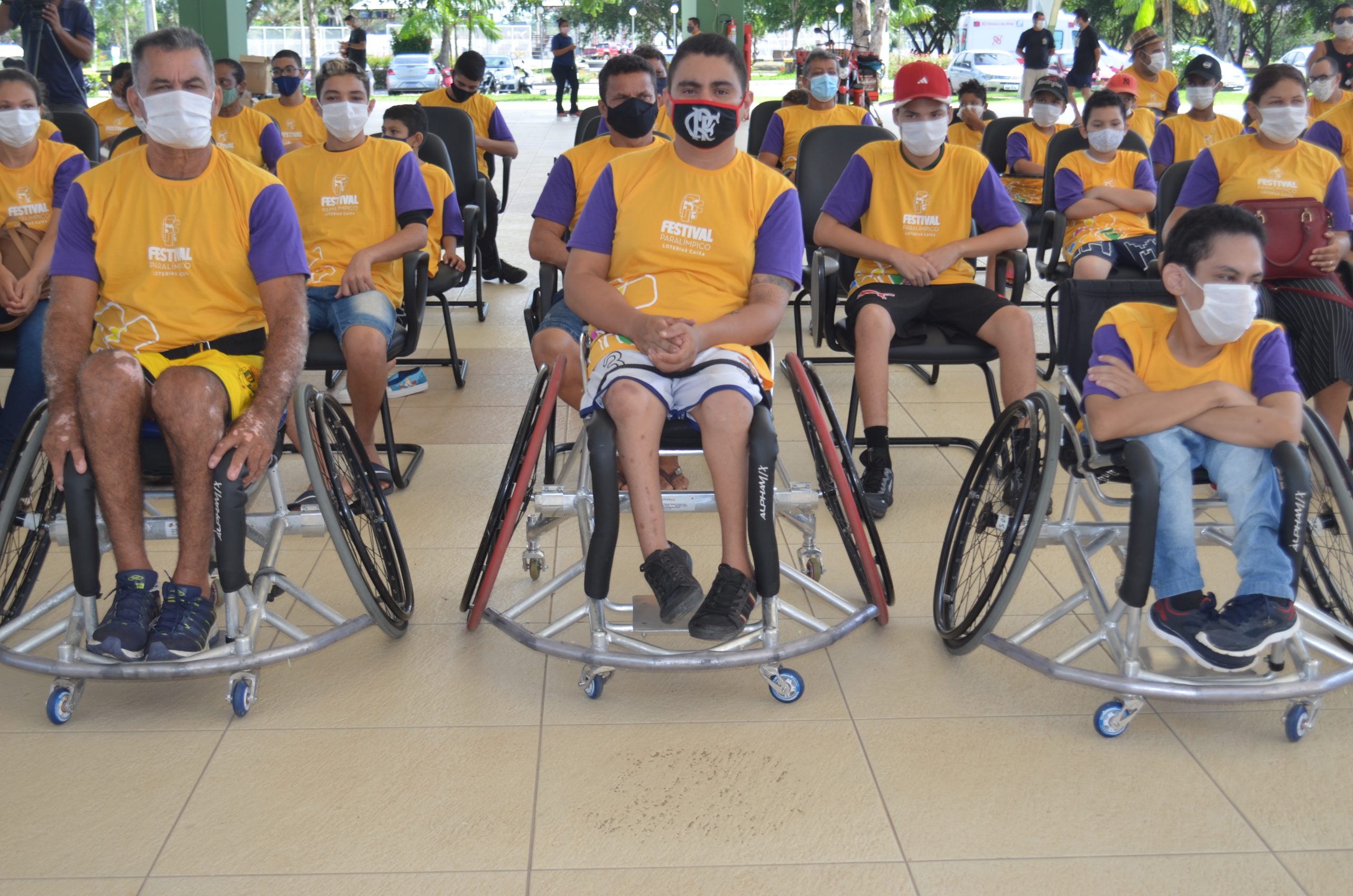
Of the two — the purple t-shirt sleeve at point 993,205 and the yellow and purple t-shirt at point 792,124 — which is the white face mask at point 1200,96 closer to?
the yellow and purple t-shirt at point 792,124

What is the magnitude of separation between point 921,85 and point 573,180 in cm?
107

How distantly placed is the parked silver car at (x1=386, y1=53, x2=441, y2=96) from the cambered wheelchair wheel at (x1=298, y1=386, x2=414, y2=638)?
22231 millimetres

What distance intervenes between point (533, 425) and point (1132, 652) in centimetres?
122

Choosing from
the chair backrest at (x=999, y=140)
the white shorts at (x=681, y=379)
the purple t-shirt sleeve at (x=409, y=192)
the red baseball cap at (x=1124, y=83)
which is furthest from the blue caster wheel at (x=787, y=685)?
the red baseball cap at (x=1124, y=83)

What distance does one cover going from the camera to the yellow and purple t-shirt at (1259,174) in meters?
3.75

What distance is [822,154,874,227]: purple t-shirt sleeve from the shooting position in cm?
358

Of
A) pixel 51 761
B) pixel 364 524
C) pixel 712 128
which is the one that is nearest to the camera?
pixel 51 761

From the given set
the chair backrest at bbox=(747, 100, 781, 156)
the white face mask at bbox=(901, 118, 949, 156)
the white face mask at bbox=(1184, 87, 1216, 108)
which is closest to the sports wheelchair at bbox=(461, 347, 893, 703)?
the white face mask at bbox=(901, 118, 949, 156)

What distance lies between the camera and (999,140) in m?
5.93

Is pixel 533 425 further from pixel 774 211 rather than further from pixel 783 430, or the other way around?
pixel 783 430

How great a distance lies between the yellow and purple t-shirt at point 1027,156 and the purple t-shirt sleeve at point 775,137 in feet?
3.52

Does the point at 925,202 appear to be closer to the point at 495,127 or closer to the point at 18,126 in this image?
the point at 18,126

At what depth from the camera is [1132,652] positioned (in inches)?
85.1

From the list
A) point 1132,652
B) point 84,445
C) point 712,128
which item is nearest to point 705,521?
point 712,128
